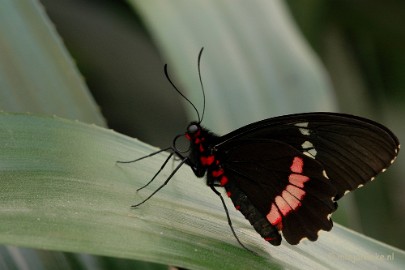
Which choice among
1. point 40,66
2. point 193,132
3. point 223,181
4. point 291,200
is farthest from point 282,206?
point 40,66

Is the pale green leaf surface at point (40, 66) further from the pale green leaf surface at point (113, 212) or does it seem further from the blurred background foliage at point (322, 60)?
the blurred background foliage at point (322, 60)

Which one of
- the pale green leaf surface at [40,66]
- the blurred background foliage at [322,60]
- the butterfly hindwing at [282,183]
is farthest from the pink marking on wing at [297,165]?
the blurred background foliage at [322,60]

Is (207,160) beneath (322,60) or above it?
above

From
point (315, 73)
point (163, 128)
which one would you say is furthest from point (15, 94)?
point (163, 128)

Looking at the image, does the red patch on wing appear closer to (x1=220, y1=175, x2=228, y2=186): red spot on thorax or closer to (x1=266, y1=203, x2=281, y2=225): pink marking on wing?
(x1=266, y1=203, x2=281, y2=225): pink marking on wing

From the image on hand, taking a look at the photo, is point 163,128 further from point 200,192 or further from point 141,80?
point 200,192

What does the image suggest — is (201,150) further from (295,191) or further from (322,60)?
(322,60)
